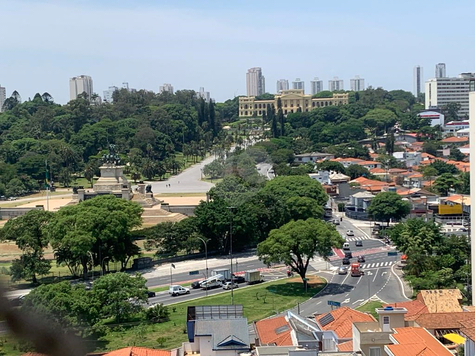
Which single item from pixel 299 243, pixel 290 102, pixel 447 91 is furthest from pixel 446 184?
pixel 447 91

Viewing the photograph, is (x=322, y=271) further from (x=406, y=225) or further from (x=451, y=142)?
(x=451, y=142)

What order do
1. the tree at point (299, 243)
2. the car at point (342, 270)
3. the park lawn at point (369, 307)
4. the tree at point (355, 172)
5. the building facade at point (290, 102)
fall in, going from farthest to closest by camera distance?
the building facade at point (290, 102) → the tree at point (355, 172) → the car at point (342, 270) → the tree at point (299, 243) → the park lawn at point (369, 307)

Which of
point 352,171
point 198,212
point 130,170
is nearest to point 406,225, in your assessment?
point 198,212

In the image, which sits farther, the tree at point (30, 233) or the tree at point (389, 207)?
the tree at point (389, 207)

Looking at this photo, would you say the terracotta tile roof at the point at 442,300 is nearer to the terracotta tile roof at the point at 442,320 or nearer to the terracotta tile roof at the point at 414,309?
the terracotta tile roof at the point at 414,309

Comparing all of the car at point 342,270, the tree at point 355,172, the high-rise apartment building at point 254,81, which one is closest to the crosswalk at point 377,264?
the car at point 342,270

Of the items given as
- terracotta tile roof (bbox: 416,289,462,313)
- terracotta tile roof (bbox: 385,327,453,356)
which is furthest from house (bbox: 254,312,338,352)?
terracotta tile roof (bbox: 416,289,462,313)
